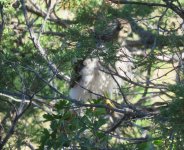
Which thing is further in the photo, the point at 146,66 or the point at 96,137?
the point at 146,66

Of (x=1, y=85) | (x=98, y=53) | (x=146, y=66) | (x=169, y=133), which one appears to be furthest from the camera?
(x=1, y=85)

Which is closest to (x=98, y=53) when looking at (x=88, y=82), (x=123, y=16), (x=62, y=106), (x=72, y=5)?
(x=62, y=106)

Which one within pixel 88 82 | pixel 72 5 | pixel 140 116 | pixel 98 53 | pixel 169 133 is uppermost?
pixel 88 82

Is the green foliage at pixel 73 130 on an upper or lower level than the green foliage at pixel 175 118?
upper

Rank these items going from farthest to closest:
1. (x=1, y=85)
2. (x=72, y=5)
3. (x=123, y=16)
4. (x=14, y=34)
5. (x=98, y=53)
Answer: (x=14, y=34) → (x=123, y=16) → (x=72, y=5) → (x=1, y=85) → (x=98, y=53)

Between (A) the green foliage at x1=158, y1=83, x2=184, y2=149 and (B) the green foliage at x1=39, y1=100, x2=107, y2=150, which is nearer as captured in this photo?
(A) the green foliage at x1=158, y1=83, x2=184, y2=149

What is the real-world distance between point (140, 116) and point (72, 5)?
1.70 meters

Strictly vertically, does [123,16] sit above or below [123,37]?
below

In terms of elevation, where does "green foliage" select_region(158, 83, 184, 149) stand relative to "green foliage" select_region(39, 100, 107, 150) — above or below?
below

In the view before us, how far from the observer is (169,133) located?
2.97m

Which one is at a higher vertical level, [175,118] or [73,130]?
[73,130]

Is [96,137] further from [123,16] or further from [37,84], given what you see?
[123,16]

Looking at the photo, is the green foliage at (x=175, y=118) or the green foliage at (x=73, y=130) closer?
the green foliage at (x=175, y=118)

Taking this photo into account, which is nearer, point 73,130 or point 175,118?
point 175,118
